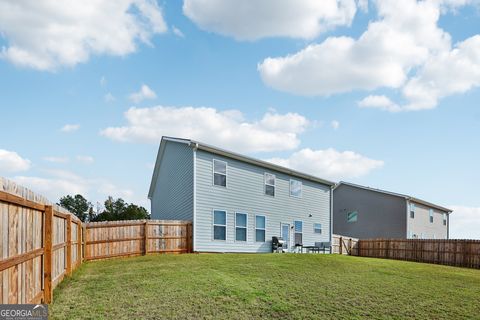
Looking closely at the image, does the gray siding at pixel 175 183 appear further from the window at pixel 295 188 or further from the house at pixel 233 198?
the window at pixel 295 188

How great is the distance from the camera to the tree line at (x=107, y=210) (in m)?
49.0

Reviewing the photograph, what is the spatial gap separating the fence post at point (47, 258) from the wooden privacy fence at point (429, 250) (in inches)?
859

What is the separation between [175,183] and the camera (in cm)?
2281

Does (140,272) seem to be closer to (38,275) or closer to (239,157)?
(38,275)

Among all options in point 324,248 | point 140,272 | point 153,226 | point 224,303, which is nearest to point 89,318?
point 224,303

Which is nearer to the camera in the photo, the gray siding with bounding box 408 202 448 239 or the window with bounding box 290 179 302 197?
the window with bounding box 290 179 302 197

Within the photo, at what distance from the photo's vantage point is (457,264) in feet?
76.0

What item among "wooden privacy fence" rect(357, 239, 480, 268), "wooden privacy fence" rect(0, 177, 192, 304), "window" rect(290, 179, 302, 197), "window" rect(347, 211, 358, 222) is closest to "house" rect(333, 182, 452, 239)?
"window" rect(347, 211, 358, 222)

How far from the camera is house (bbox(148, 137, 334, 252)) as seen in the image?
783 inches

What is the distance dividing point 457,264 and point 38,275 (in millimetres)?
22344

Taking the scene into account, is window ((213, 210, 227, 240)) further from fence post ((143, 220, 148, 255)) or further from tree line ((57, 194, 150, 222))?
tree line ((57, 194, 150, 222))

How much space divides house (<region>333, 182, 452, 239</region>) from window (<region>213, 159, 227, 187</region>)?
19.0 m

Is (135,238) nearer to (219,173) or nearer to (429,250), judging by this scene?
(219,173)

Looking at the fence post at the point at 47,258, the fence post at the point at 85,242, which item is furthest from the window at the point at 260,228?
the fence post at the point at 47,258
